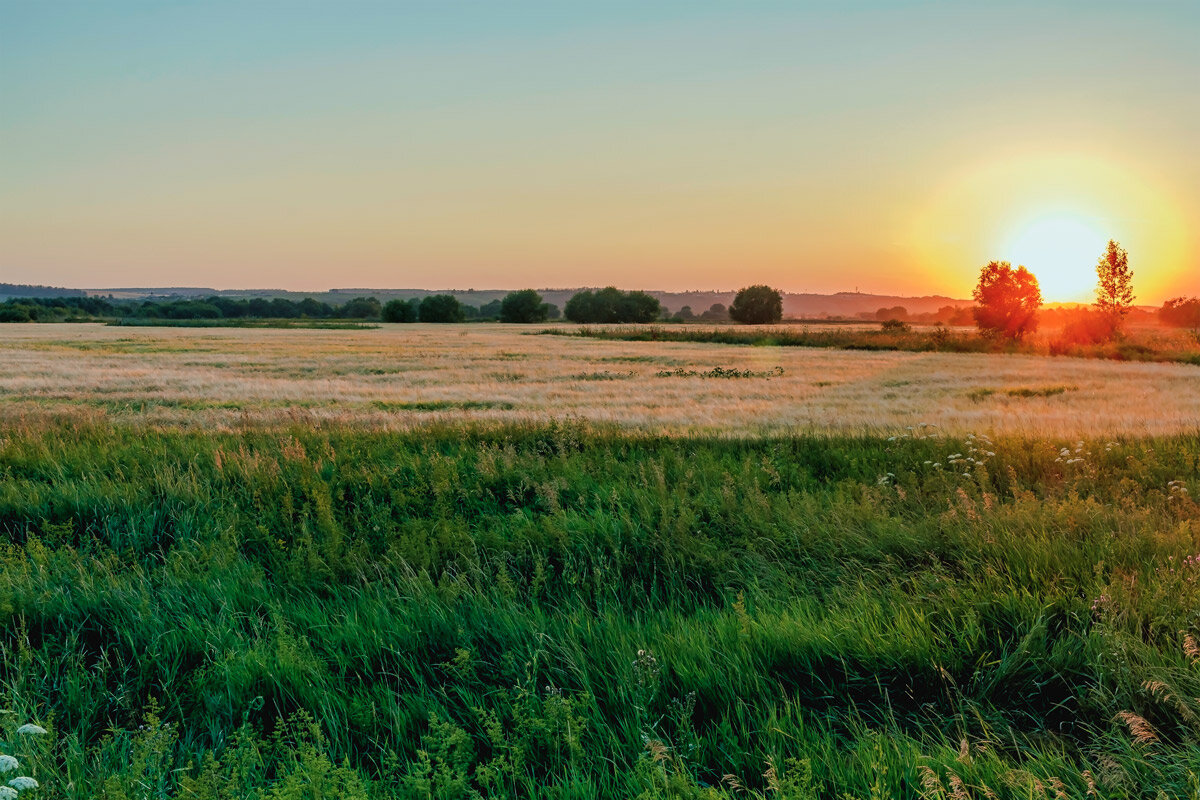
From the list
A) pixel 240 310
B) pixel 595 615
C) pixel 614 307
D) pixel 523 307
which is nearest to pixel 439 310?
pixel 523 307

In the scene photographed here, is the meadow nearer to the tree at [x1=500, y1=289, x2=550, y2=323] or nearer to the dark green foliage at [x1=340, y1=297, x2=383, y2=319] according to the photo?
Result: the tree at [x1=500, y1=289, x2=550, y2=323]

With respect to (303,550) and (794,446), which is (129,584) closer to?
(303,550)

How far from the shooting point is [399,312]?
133875 millimetres

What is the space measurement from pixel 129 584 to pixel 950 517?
6.74 m

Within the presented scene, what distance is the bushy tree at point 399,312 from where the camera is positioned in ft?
439

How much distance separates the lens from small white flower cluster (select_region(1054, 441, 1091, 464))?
898cm

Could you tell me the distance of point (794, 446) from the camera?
10.8 m

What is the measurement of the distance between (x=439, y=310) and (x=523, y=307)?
14.8 m

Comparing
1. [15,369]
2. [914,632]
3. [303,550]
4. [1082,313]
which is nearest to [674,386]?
[303,550]

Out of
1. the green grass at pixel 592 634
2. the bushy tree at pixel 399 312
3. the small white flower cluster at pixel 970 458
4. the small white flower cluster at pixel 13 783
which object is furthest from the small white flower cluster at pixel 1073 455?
the bushy tree at pixel 399 312

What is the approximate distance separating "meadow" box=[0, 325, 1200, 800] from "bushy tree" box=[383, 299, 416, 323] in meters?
126

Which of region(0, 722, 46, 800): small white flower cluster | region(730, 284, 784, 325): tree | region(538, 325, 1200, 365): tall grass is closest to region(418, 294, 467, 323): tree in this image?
region(730, 284, 784, 325): tree

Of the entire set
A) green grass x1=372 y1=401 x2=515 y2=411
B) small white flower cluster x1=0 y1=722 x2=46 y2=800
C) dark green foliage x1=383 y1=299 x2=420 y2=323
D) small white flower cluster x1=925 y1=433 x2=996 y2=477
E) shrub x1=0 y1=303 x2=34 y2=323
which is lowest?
green grass x1=372 y1=401 x2=515 y2=411

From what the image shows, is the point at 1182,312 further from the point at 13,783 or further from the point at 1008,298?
the point at 13,783
